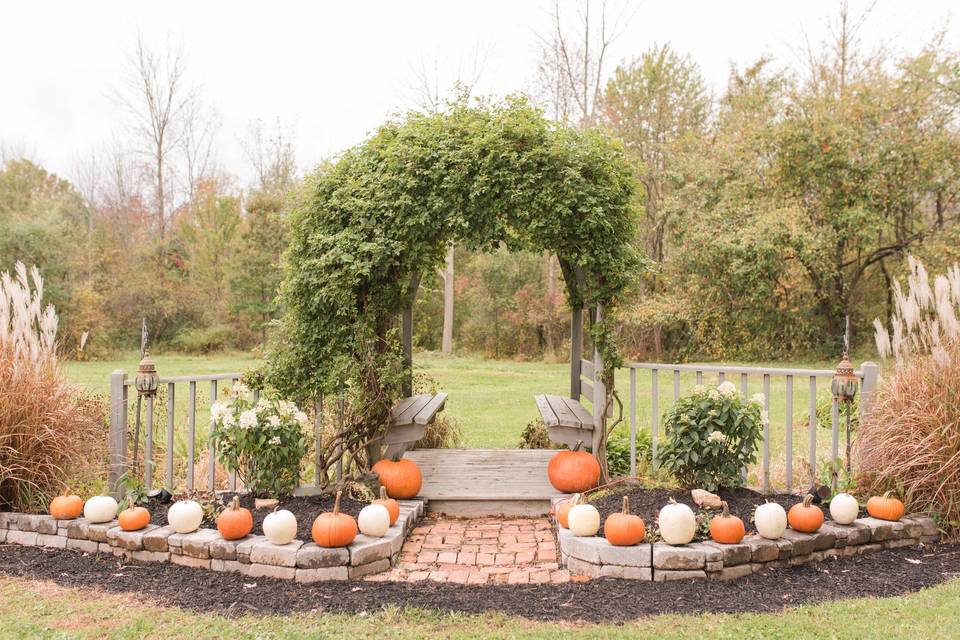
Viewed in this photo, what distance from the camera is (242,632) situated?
2.95 meters

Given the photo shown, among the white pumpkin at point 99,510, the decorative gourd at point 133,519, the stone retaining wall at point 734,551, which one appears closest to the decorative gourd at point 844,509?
the stone retaining wall at point 734,551

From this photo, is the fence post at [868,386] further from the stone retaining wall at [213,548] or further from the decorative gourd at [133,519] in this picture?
the decorative gourd at [133,519]

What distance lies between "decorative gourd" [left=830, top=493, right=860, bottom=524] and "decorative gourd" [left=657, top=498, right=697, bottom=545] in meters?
1.04

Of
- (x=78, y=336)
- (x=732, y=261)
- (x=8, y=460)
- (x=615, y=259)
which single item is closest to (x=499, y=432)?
(x=615, y=259)

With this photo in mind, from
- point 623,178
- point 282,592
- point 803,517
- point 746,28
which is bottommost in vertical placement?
point 282,592

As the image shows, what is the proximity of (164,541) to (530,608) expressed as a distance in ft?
7.27

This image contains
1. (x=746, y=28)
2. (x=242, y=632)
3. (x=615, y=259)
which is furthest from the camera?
(x=746, y=28)

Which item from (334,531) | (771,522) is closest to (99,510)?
(334,531)

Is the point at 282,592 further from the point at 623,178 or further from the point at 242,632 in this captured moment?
the point at 623,178

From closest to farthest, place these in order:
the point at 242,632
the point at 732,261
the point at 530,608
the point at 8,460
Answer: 1. the point at 242,632
2. the point at 530,608
3. the point at 8,460
4. the point at 732,261

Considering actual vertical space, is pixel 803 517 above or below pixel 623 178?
below

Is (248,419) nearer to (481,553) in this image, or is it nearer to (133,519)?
(133,519)

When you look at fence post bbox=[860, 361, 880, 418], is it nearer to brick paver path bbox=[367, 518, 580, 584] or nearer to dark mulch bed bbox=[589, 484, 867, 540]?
dark mulch bed bbox=[589, 484, 867, 540]

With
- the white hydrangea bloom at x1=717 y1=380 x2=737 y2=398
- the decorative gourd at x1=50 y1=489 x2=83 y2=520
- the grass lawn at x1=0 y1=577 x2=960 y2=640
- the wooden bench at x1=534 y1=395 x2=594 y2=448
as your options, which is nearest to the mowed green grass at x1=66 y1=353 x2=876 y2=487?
the white hydrangea bloom at x1=717 y1=380 x2=737 y2=398
